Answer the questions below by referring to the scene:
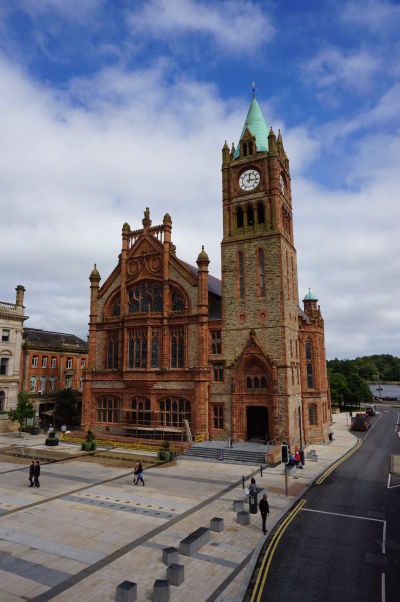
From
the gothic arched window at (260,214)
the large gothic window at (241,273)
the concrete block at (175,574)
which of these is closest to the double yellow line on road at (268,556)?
the concrete block at (175,574)

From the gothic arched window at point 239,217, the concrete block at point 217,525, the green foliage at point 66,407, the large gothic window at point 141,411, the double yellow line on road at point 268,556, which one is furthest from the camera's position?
the green foliage at point 66,407

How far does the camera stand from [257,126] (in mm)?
46625

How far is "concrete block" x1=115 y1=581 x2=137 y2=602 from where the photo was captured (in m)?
12.1

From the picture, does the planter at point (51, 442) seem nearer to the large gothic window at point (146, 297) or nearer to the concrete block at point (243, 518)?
the large gothic window at point (146, 297)

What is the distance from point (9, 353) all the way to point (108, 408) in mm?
19445

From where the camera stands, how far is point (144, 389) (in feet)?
143

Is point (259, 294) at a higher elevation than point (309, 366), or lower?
higher

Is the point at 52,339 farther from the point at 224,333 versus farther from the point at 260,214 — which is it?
the point at 260,214

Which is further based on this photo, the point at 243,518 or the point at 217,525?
the point at 243,518

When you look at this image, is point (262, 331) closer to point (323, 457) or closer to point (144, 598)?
point (323, 457)

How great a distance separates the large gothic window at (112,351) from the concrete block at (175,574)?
3474 cm

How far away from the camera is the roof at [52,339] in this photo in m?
63.2

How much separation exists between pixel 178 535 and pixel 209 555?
273 centimetres

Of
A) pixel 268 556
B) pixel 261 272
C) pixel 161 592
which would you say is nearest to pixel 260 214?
pixel 261 272
